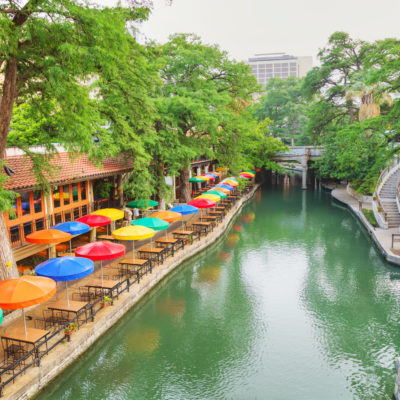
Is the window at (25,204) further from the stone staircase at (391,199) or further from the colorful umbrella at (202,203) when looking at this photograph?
the stone staircase at (391,199)

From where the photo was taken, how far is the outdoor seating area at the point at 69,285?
418 inches

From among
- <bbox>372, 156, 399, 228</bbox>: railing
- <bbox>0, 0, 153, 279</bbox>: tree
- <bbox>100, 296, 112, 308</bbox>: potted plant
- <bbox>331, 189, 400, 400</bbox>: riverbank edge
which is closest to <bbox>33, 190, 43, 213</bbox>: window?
<bbox>0, 0, 153, 279</bbox>: tree

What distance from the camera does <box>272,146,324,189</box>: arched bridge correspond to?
181 ft

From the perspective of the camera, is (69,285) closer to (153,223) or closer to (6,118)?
Result: (153,223)

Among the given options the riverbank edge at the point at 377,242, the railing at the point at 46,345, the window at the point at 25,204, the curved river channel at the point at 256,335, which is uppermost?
the window at the point at 25,204

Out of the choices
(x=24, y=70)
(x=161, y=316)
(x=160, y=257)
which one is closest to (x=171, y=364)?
(x=161, y=316)

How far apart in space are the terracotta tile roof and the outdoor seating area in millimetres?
2174

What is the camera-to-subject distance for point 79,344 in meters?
12.0

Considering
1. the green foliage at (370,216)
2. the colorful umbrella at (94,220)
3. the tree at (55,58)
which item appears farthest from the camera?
the green foliage at (370,216)

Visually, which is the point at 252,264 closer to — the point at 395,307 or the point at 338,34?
the point at 395,307

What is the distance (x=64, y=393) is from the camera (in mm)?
10484

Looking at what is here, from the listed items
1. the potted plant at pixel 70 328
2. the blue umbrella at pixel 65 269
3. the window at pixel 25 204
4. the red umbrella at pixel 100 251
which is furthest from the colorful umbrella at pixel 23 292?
the window at pixel 25 204

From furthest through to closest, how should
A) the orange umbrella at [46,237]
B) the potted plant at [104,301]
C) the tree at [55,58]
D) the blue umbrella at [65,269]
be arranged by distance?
the orange umbrella at [46,237]
the potted plant at [104,301]
the blue umbrella at [65,269]
the tree at [55,58]

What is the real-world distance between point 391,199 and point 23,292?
29171mm
